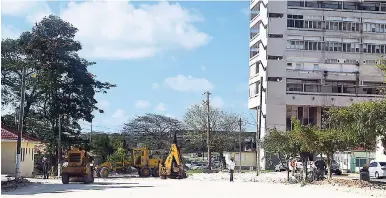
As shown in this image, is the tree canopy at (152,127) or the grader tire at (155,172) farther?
the tree canopy at (152,127)

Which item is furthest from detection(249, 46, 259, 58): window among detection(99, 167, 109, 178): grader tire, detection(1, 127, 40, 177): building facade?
detection(1, 127, 40, 177): building facade

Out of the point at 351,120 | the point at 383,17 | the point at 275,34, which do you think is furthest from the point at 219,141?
the point at 351,120

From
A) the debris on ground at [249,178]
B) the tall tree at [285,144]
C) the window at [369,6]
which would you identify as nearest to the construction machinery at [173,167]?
the debris on ground at [249,178]

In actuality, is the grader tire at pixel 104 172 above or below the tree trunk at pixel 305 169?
below

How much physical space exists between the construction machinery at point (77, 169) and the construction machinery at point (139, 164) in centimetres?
1066

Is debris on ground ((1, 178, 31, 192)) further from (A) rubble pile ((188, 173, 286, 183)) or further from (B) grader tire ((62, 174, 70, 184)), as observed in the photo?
(A) rubble pile ((188, 173, 286, 183))

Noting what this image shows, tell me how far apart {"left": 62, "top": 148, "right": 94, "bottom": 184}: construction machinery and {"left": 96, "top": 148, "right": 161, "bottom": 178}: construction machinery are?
1066cm

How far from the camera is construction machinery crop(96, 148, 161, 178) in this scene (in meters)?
44.9

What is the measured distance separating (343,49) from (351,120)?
142 ft

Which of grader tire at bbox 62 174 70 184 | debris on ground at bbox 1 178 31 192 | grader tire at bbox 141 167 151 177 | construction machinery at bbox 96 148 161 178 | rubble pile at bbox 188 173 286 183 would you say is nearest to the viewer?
debris on ground at bbox 1 178 31 192

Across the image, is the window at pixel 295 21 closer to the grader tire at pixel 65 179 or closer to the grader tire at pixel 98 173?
the grader tire at pixel 98 173

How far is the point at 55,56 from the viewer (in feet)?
151

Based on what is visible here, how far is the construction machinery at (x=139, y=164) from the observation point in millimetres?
44875

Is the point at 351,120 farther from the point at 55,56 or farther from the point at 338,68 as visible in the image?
the point at 338,68
